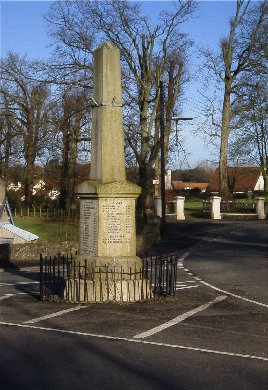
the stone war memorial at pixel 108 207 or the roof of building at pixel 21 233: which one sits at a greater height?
the stone war memorial at pixel 108 207

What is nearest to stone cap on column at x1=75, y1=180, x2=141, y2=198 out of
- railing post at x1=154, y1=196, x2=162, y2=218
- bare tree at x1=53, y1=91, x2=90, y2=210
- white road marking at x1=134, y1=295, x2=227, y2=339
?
white road marking at x1=134, y1=295, x2=227, y2=339

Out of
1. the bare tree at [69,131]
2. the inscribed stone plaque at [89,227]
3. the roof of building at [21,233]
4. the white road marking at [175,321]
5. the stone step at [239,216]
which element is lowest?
the white road marking at [175,321]

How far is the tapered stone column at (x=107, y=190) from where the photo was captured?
14.0 m

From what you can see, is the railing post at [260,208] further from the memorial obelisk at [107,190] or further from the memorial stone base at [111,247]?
the memorial stone base at [111,247]

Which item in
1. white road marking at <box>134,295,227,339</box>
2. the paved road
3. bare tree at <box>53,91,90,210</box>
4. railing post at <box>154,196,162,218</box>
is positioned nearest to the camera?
the paved road

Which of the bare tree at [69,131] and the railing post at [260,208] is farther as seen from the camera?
the railing post at [260,208]

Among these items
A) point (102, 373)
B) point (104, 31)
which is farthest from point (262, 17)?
point (102, 373)

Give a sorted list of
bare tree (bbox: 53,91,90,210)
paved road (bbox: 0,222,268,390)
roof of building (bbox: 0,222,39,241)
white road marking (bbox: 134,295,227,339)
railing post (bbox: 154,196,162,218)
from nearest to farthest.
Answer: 1. paved road (bbox: 0,222,268,390)
2. white road marking (bbox: 134,295,227,339)
3. roof of building (bbox: 0,222,39,241)
4. bare tree (bbox: 53,91,90,210)
5. railing post (bbox: 154,196,162,218)

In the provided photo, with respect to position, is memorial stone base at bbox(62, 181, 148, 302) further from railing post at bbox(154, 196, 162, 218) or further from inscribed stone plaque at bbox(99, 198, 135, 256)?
railing post at bbox(154, 196, 162, 218)

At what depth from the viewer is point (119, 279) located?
45.7 ft

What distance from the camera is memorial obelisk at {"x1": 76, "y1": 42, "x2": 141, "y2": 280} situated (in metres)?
14.0

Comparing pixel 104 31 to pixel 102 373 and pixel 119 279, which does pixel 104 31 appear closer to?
pixel 119 279

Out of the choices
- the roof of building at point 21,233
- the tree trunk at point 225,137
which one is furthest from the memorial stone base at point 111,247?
the tree trunk at point 225,137

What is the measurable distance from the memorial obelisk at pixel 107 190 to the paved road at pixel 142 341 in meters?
1.05
